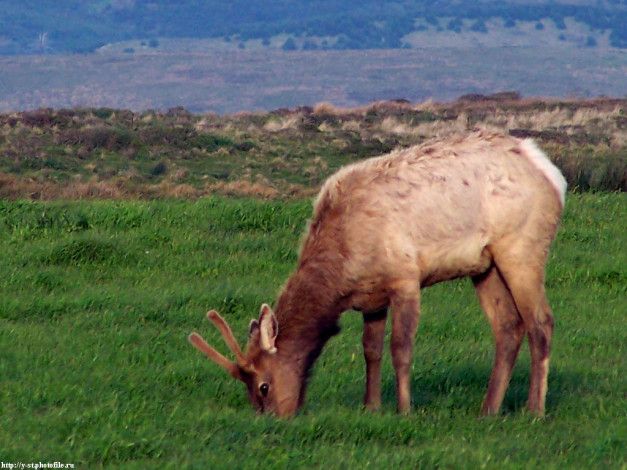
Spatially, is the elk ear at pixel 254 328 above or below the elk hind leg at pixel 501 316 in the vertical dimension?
above

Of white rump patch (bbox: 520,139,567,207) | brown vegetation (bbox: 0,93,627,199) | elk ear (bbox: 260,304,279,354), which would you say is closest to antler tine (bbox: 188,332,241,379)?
elk ear (bbox: 260,304,279,354)

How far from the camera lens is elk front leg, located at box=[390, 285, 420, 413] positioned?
24.2 ft

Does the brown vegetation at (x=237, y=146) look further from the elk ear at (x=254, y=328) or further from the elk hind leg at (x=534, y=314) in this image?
the elk ear at (x=254, y=328)

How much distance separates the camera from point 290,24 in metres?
181

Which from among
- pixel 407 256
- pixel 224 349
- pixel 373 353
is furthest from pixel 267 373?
pixel 224 349

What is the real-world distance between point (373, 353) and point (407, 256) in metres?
0.85

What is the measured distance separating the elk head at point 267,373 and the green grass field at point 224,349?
7.9 inches

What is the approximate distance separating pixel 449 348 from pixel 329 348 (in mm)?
1048

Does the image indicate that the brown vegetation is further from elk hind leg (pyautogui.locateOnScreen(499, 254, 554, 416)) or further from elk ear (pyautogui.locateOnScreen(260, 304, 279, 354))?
elk ear (pyautogui.locateOnScreen(260, 304, 279, 354))

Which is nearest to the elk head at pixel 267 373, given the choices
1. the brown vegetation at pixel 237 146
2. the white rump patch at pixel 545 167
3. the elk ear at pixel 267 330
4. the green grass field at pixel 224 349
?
the elk ear at pixel 267 330

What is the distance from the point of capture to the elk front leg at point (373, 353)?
775cm

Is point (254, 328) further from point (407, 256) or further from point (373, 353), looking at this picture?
point (407, 256)

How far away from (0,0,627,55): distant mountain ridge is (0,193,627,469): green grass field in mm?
151980

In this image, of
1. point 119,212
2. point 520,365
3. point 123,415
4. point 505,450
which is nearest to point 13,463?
point 123,415
